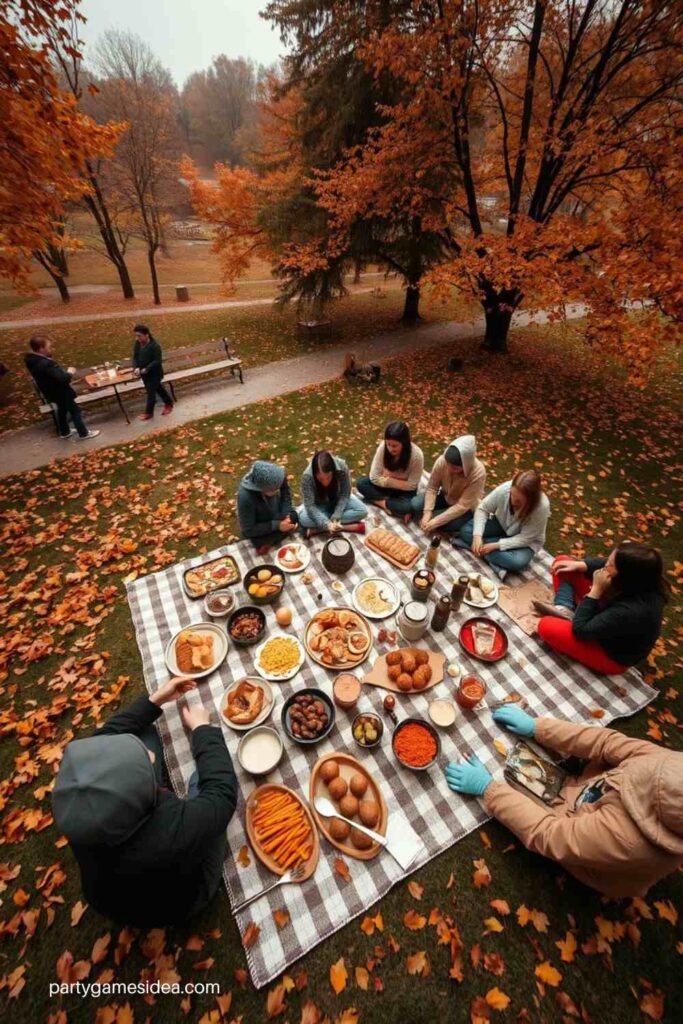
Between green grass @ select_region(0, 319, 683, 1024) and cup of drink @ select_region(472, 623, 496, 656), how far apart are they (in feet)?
4.93

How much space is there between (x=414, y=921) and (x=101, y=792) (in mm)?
2521

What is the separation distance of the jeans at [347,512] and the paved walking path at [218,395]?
5769mm

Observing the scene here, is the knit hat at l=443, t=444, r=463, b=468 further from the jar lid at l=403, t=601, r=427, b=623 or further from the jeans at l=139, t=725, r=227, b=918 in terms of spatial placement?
the jeans at l=139, t=725, r=227, b=918

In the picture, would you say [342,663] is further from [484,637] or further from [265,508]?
[265,508]

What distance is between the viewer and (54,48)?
5.91 meters

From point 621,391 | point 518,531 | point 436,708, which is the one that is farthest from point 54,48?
point 621,391

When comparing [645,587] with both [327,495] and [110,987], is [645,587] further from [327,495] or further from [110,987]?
[110,987]

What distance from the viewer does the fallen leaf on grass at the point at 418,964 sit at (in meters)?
2.65

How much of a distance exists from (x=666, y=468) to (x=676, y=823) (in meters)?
8.49

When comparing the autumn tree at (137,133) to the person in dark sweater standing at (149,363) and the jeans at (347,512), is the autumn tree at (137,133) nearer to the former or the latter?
the person in dark sweater standing at (149,363)

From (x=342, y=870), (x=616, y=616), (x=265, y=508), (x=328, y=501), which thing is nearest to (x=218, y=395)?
(x=328, y=501)

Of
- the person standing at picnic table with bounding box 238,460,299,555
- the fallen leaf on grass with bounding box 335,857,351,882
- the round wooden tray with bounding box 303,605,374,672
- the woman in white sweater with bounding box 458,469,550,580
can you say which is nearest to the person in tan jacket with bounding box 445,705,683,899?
the fallen leaf on grass with bounding box 335,857,351,882

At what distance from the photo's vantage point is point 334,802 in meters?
3.02

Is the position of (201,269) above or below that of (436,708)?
above
